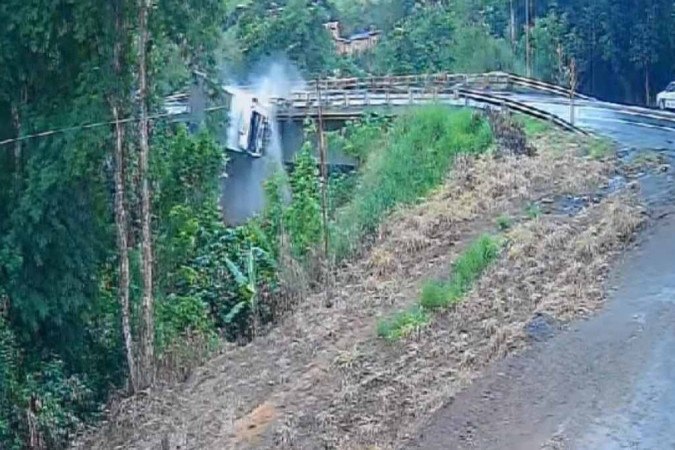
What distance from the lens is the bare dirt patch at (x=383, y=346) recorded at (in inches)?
485

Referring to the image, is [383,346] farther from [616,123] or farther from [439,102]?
[439,102]

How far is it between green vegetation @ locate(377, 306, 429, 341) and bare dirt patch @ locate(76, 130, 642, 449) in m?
0.16

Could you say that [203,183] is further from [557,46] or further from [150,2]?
[557,46]

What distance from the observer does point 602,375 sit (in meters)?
12.0

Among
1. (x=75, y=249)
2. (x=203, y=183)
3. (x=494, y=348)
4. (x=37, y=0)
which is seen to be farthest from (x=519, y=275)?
(x=37, y=0)

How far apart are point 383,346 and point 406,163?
1139 centimetres

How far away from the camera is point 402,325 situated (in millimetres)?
14664

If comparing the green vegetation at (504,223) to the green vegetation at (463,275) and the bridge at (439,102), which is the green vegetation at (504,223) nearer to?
the green vegetation at (463,275)

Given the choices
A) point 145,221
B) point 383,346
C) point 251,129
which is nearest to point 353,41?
point 251,129

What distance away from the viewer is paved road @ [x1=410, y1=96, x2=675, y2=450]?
10734 mm

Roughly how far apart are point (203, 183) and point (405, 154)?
9.02 m

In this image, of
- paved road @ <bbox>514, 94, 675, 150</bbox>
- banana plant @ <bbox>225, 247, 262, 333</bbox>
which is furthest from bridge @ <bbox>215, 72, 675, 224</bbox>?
banana plant @ <bbox>225, 247, 262, 333</bbox>

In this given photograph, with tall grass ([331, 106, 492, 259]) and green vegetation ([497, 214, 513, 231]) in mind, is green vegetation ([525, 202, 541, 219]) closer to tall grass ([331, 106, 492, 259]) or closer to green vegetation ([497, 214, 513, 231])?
green vegetation ([497, 214, 513, 231])

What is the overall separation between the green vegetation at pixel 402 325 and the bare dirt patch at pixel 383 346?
16 centimetres
